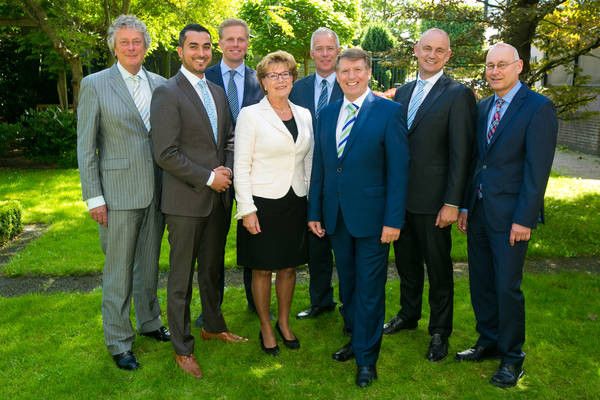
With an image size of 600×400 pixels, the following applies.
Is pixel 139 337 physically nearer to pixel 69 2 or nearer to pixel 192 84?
pixel 192 84

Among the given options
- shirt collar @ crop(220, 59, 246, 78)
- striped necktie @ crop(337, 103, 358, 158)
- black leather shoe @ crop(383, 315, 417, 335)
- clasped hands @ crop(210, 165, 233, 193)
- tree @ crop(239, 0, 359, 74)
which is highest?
tree @ crop(239, 0, 359, 74)

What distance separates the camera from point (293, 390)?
3736mm

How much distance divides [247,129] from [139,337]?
6.80 feet

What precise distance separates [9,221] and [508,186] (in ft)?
21.5

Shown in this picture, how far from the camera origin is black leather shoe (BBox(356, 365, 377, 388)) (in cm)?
377

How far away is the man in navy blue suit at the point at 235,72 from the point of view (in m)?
4.60

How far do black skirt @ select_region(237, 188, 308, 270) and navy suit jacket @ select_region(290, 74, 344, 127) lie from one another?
3.64 ft

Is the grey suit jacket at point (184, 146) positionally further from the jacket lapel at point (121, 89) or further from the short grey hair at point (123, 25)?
the short grey hair at point (123, 25)

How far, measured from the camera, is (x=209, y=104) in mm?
3871

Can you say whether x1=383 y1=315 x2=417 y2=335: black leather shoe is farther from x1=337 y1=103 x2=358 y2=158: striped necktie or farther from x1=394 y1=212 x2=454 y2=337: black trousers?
x1=337 y1=103 x2=358 y2=158: striped necktie

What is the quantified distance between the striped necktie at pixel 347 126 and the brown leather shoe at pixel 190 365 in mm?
1863

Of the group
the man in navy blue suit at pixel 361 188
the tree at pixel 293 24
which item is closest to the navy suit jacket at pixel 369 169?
the man in navy blue suit at pixel 361 188

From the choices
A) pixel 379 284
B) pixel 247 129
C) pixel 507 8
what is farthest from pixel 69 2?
pixel 379 284

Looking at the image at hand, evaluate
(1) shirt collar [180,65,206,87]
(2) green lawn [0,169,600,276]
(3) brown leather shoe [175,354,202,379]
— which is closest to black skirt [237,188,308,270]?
(3) brown leather shoe [175,354,202,379]
